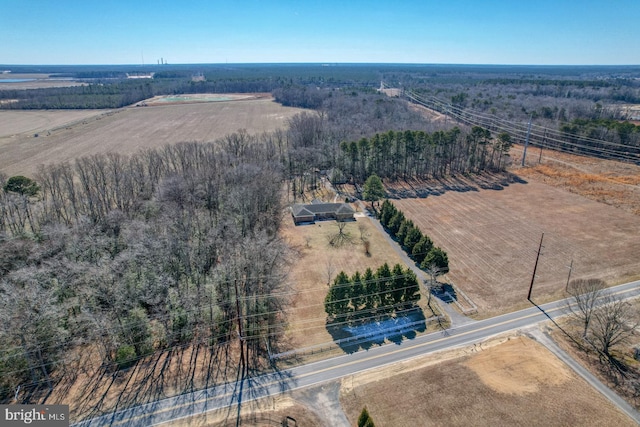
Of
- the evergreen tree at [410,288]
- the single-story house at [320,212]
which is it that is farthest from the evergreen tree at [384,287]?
the single-story house at [320,212]

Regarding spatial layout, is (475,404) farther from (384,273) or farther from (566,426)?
(384,273)

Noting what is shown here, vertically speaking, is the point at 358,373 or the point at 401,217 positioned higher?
the point at 401,217

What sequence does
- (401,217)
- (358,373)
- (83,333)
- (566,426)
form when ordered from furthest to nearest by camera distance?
1. (401,217)
2. (83,333)
3. (358,373)
4. (566,426)

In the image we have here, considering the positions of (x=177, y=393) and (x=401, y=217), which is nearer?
(x=177, y=393)

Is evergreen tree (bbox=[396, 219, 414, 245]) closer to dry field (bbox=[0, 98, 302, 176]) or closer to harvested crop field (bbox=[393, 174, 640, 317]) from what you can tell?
harvested crop field (bbox=[393, 174, 640, 317])

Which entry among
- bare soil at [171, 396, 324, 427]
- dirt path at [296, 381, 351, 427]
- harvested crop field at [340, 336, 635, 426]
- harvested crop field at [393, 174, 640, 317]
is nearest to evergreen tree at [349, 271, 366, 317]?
harvested crop field at [340, 336, 635, 426]

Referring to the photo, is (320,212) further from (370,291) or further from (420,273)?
(370,291)

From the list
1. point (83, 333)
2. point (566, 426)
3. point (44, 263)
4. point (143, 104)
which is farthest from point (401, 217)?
point (143, 104)
